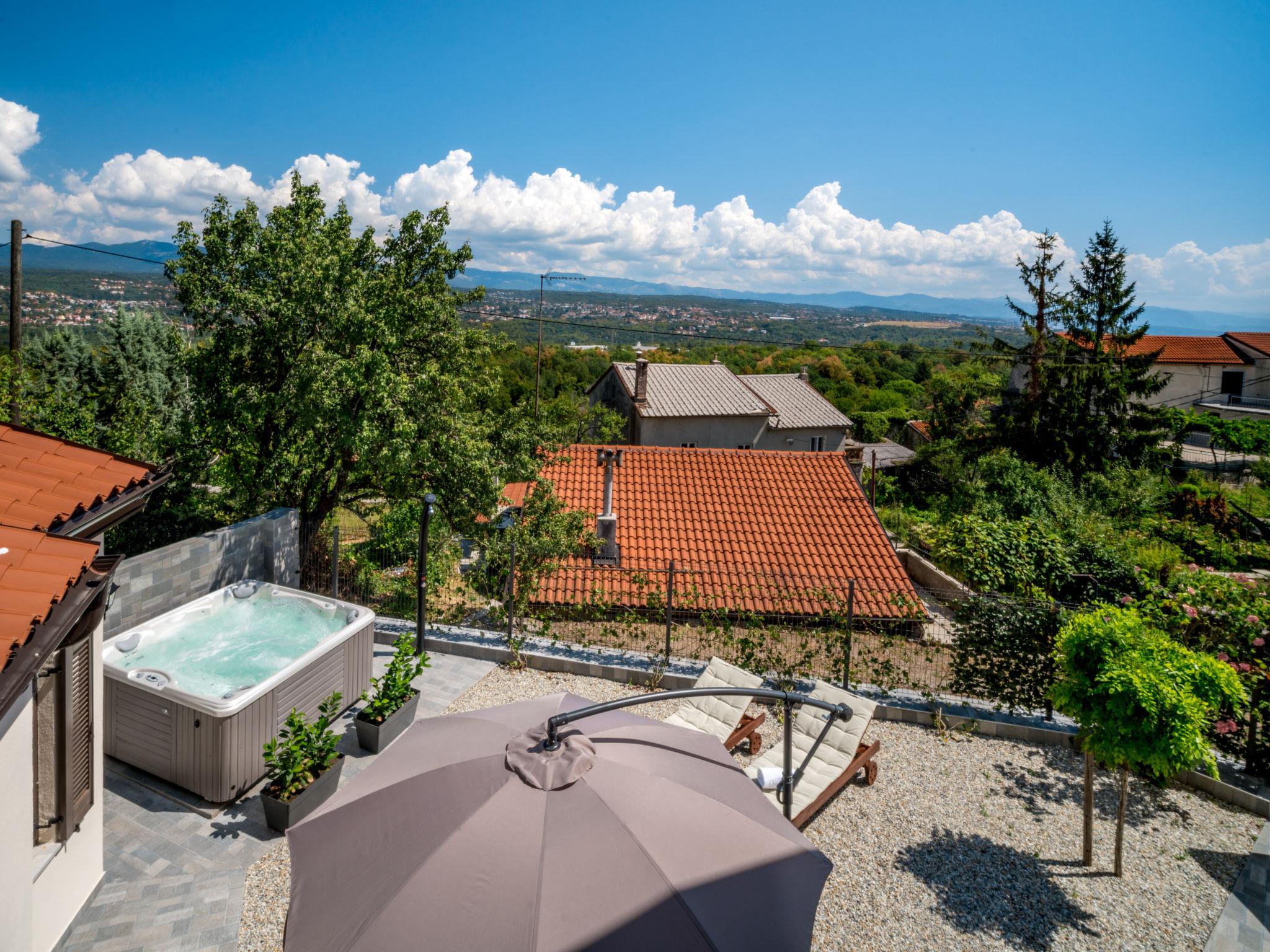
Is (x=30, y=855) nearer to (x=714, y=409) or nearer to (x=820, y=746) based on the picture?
(x=820, y=746)

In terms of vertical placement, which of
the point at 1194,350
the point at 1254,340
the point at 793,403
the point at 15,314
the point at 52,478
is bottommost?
the point at 52,478

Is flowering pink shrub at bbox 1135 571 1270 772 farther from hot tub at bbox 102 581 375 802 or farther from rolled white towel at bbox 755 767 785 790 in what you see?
hot tub at bbox 102 581 375 802

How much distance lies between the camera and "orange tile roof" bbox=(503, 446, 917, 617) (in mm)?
14016

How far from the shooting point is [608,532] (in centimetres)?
1426

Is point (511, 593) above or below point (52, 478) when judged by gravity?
below

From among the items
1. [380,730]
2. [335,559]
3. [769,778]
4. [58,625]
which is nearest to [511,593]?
[335,559]

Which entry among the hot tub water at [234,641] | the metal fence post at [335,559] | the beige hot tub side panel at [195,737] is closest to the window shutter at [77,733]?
the beige hot tub side panel at [195,737]

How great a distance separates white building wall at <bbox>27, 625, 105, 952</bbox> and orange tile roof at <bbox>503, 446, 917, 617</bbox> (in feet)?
23.4

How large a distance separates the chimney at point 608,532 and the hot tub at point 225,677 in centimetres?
598

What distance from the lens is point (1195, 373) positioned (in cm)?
4600

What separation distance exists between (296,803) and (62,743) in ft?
6.80

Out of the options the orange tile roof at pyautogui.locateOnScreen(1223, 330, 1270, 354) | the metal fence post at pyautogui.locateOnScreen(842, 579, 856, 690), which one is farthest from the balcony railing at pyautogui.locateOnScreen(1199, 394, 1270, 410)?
the metal fence post at pyautogui.locateOnScreen(842, 579, 856, 690)

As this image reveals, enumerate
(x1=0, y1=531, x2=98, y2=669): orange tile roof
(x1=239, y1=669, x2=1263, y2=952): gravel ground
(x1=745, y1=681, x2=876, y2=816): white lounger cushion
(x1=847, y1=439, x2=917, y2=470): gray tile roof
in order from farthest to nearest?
(x1=847, y1=439, x2=917, y2=470): gray tile roof
(x1=745, y1=681, x2=876, y2=816): white lounger cushion
(x1=239, y1=669, x2=1263, y2=952): gravel ground
(x1=0, y1=531, x2=98, y2=669): orange tile roof

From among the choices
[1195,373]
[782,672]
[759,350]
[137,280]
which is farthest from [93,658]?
[759,350]
